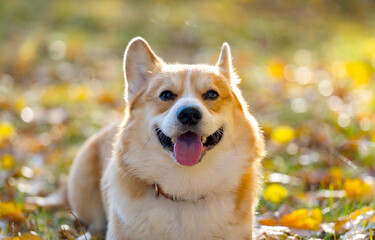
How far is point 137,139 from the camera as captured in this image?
3.08 metres

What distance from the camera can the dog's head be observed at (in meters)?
2.88

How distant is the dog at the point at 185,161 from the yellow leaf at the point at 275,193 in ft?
2.37

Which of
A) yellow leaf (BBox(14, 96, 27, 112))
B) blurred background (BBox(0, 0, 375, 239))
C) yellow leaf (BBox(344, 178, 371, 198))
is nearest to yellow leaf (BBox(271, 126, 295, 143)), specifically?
blurred background (BBox(0, 0, 375, 239))

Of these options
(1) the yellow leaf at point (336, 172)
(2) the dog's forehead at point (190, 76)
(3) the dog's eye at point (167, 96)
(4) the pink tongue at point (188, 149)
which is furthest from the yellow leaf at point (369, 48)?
(4) the pink tongue at point (188, 149)

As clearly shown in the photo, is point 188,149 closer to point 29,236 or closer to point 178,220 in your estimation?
point 178,220

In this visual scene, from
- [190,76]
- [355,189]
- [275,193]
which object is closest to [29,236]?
[190,76]

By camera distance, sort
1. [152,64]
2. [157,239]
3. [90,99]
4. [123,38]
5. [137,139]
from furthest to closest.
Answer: [123,38]
[90,99]
[152,64]
[137,139]
[157,239]

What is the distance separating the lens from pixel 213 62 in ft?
26.0

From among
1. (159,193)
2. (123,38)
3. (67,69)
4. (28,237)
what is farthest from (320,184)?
(123,38)

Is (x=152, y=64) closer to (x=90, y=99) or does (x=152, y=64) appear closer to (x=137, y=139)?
(x=137, y=139)

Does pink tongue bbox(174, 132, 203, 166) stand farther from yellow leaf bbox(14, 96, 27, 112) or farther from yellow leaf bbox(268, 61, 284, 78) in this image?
yellow leaf bbox(268, 61, 284, 78)

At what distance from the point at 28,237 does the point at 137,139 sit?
36.4 inches

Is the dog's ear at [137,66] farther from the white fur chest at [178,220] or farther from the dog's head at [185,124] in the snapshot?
the white fur chest at [178,220]

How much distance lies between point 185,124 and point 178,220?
573mm
